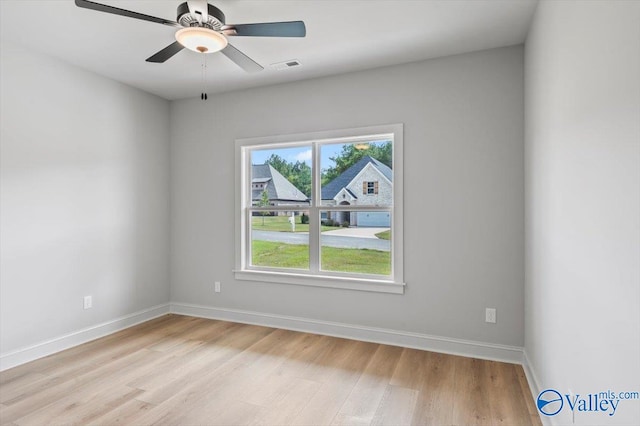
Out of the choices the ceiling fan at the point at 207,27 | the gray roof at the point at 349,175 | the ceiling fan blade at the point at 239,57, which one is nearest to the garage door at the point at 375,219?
the gray roof at the point at 349,175

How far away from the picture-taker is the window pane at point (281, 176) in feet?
12.7

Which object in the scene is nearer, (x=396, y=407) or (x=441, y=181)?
(x=396, y=407)

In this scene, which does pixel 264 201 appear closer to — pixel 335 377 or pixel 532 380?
pixel 335 377

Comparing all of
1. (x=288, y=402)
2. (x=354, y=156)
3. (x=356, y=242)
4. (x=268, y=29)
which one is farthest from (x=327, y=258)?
(x=268, y=29)

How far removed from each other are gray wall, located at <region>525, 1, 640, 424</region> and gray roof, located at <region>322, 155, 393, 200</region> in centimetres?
139

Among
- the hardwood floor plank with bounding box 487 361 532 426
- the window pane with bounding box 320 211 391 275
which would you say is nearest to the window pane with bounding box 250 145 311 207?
the window pane with bounding box 320 211 391 275

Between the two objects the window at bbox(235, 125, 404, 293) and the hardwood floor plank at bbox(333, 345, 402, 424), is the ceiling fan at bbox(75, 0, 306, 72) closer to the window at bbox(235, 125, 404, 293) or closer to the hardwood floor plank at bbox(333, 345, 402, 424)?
the window at bbox(235, 125, 404, 293)

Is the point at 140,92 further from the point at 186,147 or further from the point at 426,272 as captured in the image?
the point at 426,272

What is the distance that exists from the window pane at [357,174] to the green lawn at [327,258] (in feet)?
1.73

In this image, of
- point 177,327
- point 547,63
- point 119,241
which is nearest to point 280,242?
point 177,327

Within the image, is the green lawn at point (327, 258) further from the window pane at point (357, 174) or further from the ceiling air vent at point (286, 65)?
the ceiling air vent at point (286, 65)

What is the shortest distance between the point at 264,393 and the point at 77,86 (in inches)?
134

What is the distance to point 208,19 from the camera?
2041mm

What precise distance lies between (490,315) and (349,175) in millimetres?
1893
